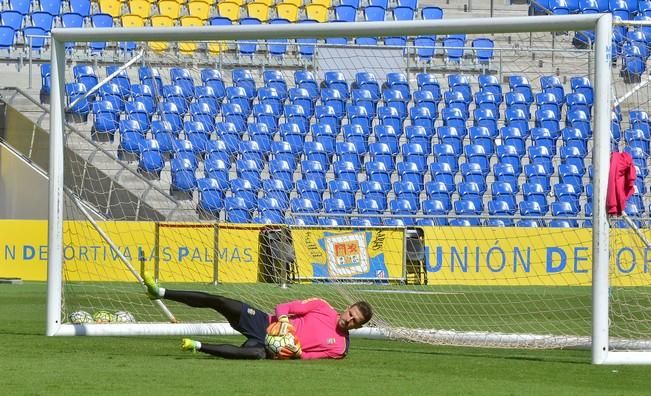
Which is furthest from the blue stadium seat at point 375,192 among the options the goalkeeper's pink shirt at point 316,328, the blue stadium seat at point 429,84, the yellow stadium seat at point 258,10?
the yellow stadium seat at point 258,10

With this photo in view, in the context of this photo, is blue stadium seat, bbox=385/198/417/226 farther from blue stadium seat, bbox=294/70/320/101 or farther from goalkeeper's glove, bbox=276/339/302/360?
goalkeeper's glove, bbox=276/339/302/360

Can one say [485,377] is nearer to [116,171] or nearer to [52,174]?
[52,174]

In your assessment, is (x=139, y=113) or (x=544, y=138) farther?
(x=544, y=138)

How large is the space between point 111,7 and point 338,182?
39.0 ft

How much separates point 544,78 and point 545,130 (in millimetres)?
922

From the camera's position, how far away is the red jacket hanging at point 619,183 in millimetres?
10656

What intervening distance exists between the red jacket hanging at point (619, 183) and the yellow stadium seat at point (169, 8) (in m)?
18.9

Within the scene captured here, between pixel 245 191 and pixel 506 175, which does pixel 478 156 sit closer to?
pixel 506 175

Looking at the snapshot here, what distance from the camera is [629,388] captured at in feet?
29.8

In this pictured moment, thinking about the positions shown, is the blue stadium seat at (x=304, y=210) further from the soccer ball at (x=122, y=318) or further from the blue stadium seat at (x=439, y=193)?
the soccer ball at (x=122, y=318)

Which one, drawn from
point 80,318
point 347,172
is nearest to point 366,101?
point 347,172

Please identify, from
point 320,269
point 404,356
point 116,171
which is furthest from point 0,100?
point 404,356

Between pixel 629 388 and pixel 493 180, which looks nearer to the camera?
pixel 629 388

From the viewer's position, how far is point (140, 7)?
93.0 ft
